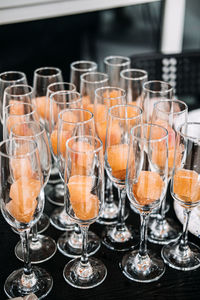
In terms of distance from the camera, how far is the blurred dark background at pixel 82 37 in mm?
2492

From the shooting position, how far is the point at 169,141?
1024 mm

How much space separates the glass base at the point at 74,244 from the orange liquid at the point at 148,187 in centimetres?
22

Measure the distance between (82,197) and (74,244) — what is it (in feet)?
0.85

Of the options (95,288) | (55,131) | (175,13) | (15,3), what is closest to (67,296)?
(95,288)

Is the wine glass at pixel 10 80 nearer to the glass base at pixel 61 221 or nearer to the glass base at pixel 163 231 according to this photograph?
the glass base at pixel 61 221

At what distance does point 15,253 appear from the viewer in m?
0.99

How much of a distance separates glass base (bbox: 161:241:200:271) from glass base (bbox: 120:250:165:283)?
2cm

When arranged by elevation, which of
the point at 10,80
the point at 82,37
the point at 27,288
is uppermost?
the point at 10,80

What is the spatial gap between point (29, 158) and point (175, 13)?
2268 millimetres

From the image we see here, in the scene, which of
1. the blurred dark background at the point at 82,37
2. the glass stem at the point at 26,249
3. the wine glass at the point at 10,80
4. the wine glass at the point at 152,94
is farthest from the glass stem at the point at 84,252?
the blurred dark background at the point at 82,37

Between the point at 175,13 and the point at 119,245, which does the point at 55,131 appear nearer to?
the point at 119,245

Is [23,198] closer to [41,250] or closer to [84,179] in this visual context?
[84,179]

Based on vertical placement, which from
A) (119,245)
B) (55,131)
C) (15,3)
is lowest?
(119,245)

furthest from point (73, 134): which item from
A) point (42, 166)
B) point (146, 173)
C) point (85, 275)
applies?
point (85, 275)
